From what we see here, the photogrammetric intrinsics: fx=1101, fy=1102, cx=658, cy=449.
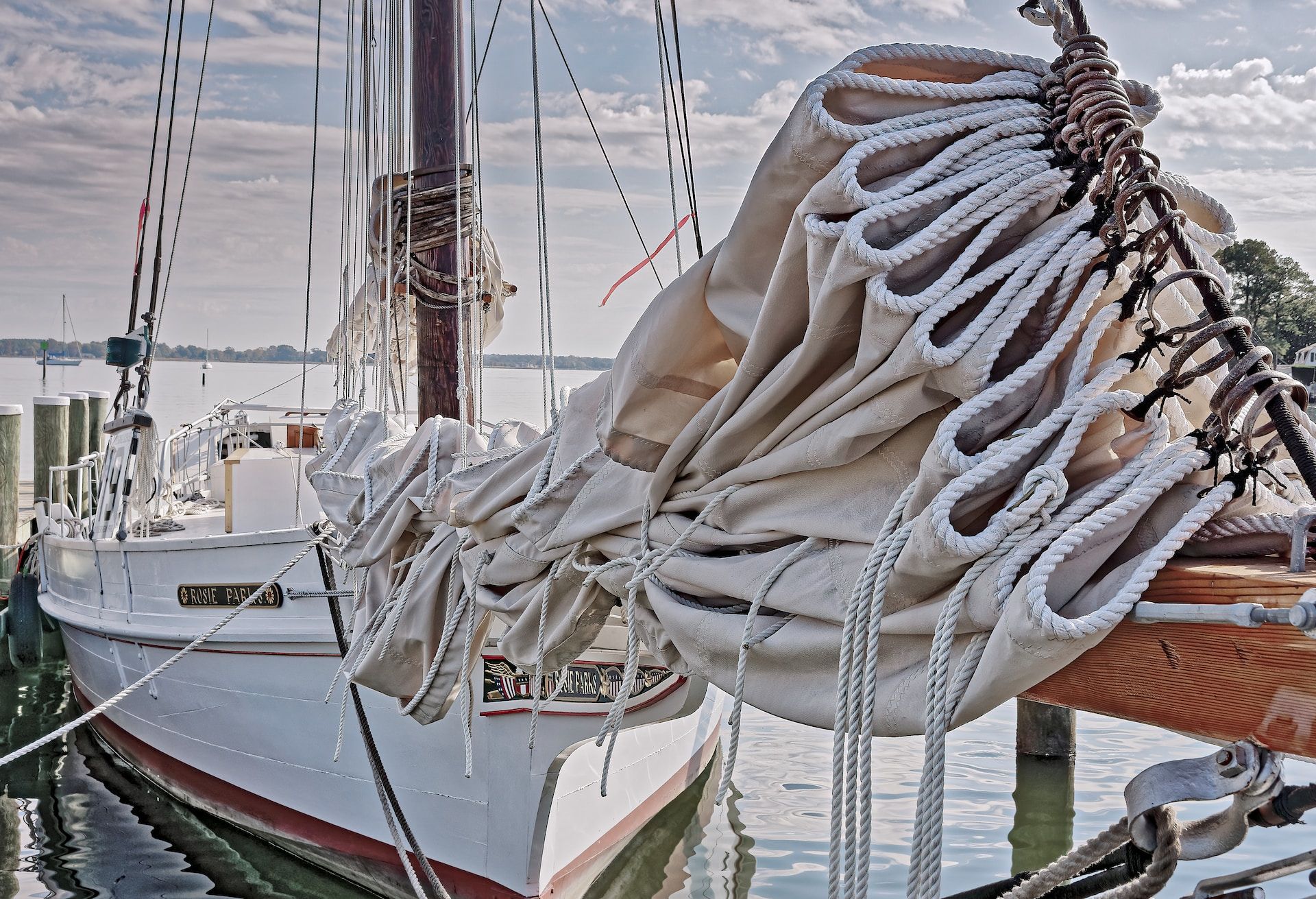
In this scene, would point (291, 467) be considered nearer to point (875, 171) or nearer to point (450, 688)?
point (450, 688)

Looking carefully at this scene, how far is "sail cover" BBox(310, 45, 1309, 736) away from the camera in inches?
57.9

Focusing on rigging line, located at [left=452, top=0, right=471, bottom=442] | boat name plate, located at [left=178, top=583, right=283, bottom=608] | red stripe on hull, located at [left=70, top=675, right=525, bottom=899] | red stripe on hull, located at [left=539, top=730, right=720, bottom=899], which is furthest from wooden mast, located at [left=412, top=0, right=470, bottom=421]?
red stripe on hull, located at [left=539, top=730, right=720, bottom=899]

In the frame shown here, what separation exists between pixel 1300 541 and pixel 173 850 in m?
6.00

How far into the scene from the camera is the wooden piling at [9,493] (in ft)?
35.4

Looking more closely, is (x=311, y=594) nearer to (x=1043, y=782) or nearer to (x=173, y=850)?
(x=173, y=850)

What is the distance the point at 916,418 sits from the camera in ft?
5.78

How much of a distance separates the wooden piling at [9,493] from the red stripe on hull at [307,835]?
5.58 metres

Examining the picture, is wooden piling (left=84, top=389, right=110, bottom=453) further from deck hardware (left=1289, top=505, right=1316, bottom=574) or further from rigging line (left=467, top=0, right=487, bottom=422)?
deck hardware (left=1289, top=505, right=1316, bottom=574)

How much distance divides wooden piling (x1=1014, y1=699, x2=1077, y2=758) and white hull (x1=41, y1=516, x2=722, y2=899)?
2.27m

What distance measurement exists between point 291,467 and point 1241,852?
18.2 ft

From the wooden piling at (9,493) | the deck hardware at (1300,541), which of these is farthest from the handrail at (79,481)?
the deck hardware at (1300,541)

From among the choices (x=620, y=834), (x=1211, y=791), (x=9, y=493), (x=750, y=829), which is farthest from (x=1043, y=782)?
(x=9, y=493)

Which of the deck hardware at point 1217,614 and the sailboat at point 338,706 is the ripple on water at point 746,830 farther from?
the deck hardware at point 1217,614

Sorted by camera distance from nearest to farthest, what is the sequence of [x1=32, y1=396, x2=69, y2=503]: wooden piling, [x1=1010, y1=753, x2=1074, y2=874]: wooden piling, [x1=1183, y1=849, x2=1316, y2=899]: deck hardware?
[x1=1183, y1=849, x2=1316, y2=899]: deck hardware
[x1=1010, y1=753, x2=1074, y2=874]: wooden piling
[x1=32, y1=396, x2=69, y2=503]: wooden piling
